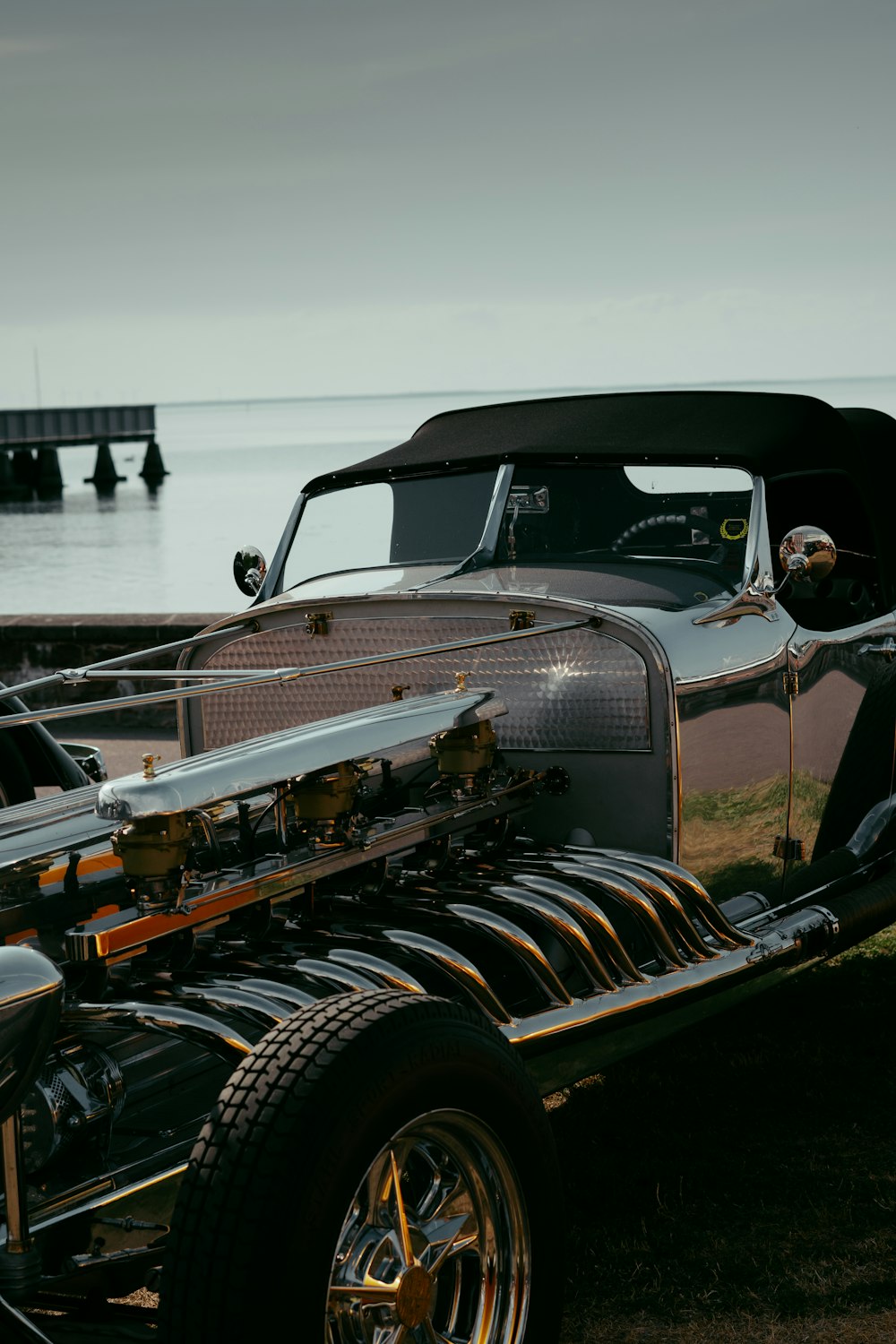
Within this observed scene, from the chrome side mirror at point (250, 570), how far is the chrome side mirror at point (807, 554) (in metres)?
2.07

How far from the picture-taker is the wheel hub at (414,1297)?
8.61ft

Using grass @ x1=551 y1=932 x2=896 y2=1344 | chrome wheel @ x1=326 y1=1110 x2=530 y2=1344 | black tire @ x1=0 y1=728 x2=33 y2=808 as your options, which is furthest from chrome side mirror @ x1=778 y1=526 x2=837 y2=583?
black tire @ x1=0 y1=728 x2=33 y2=808

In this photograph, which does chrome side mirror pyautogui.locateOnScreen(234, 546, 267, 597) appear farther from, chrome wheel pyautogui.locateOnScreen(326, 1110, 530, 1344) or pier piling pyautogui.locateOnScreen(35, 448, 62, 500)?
pier piling pyautogui.locateOnScreen(35, 448, 62, 500)

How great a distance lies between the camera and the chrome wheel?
260 centimetres

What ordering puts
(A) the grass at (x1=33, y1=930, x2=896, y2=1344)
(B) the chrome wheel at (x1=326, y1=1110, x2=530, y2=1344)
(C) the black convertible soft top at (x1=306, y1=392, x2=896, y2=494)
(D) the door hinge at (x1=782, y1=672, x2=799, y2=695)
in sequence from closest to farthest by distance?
(B) the chrome wheel at (x1=326, y1=1110, x2=530, y2=1344) < (A) the grass at (x1=33, y1=930, x2=896, y2=1344) < (D) the door hinge at (x1=782, y1=672, x2=799, y2=695) < (C) the black convertible soft top at (x1=306, y1=392, x2=896, y2=494)

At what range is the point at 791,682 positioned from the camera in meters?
4.84

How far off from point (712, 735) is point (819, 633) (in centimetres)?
81

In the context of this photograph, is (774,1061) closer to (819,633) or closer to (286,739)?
(819,633)

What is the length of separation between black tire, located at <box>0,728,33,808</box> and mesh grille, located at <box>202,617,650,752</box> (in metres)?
0.72

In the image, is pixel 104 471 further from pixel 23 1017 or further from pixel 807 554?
pixel 23 1017

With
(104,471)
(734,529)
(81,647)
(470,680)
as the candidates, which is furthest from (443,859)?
(104,471)

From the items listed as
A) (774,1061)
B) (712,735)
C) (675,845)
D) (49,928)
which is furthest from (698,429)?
(49,928)

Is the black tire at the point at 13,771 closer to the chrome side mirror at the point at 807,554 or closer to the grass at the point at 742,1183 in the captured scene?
the grass at the point at 742,1183

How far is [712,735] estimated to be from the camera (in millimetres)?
4465
